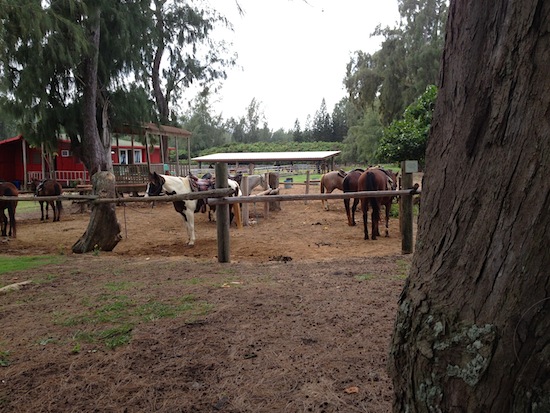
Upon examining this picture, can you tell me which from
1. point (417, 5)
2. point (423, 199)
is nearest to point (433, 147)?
point (423, 199)

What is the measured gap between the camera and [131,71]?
1831 cm

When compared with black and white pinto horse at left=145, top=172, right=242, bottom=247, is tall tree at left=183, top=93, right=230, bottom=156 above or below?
above

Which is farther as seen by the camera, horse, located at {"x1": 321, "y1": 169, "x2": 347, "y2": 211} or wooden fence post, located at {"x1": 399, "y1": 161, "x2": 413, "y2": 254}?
horse, located at {"x1": 321, "y1": 169, "x2": 347, "y2": 211}

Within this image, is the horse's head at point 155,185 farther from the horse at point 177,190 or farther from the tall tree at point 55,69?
the tall tree at point 55,69

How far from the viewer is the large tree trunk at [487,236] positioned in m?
1.30

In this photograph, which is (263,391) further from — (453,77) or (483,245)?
(453,77)

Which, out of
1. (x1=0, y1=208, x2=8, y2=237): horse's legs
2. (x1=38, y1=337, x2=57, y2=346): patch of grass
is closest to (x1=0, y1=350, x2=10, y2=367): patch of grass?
(x1=38, y1=337, x2=57, y2=346): patch of grass

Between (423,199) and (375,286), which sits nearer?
(423,199)

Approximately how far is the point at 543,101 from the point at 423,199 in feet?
1.78

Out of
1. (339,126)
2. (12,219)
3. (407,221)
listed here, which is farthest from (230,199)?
(339,126)

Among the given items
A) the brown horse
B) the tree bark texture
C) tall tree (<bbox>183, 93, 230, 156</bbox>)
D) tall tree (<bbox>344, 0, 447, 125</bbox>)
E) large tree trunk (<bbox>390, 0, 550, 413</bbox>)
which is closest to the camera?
large tree trunk (<bbox>390, 0, 550, 413</bbox>)

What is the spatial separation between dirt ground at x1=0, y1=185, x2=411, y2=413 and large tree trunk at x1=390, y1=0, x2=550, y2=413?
86 centimetres

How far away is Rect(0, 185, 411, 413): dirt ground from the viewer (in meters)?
2.32

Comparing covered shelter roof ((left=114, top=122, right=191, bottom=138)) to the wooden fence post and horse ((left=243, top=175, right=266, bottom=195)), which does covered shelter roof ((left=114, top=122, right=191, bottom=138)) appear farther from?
the wooden fence post
